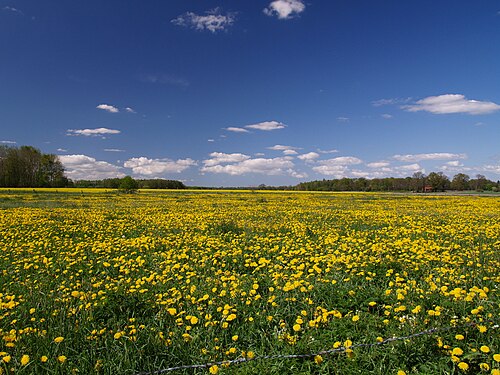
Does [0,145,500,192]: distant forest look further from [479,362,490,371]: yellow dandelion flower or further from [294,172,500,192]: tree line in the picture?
[479,362,490,371]: yellow dandelion flower

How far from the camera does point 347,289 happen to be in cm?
476

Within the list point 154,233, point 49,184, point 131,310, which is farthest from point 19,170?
point 131,310

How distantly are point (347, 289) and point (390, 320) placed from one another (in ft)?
3.14

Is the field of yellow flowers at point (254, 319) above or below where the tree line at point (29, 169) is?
below

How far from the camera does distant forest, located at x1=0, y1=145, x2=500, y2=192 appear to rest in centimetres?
6925

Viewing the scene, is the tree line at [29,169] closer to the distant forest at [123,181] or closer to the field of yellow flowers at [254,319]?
the distant forest at [123,181]

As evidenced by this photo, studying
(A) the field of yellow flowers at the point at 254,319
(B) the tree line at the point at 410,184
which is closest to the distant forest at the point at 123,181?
(B) the tree line at the point at 410,184

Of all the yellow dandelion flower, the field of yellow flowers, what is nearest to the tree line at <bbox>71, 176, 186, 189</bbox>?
the field of yellow flowers

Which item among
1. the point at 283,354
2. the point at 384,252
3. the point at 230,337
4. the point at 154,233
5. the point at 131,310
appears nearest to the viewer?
the point at 283,354

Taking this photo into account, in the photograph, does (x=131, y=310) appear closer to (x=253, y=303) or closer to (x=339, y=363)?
(x=253, y=303)

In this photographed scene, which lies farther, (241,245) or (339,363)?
(241,245)

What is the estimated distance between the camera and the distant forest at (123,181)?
69.2m

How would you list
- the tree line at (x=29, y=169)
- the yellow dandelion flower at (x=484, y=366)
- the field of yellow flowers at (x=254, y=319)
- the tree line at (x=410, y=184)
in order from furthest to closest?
the tree line at (x=410, y=184), the tree line at (x=29, y=169), the field of yellow flowers at (x=254, y=319), the yellow dandelion flower at (x=484, y=366)

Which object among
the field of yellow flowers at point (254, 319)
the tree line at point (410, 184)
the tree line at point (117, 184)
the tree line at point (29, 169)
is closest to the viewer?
the field of yellow flowers at point (254, 319)
